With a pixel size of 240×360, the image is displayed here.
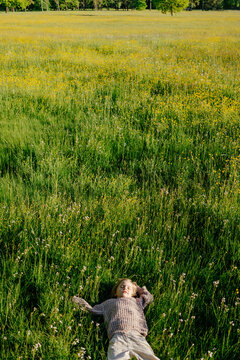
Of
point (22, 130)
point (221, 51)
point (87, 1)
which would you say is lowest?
point (22, 130)

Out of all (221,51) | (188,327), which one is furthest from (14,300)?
(221,51)

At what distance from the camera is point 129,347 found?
229 cm

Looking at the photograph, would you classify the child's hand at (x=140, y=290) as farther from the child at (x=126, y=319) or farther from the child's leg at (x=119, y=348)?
the child's leg at (x=119, y=348)

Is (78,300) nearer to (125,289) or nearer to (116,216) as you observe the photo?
(125,289)

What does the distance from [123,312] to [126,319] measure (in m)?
0.08

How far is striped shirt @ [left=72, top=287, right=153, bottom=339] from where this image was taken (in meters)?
2.47

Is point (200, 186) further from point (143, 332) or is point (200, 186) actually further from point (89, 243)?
point (143, 332)

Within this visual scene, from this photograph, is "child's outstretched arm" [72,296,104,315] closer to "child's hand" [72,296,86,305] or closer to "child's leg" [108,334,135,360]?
"child's hand" [72,296,86,305]

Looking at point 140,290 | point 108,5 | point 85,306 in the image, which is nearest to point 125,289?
point 140,290

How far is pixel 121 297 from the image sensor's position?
2.69 m

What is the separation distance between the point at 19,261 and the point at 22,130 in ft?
10.6

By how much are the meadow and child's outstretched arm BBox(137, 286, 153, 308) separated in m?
0.07

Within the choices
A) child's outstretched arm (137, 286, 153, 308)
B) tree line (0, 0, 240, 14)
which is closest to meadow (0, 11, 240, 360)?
child's outstretched arm (137, 286, 153, 308)

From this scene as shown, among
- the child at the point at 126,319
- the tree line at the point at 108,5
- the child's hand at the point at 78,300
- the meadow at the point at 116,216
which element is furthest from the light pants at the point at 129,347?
the tree line at the point at 108,5
